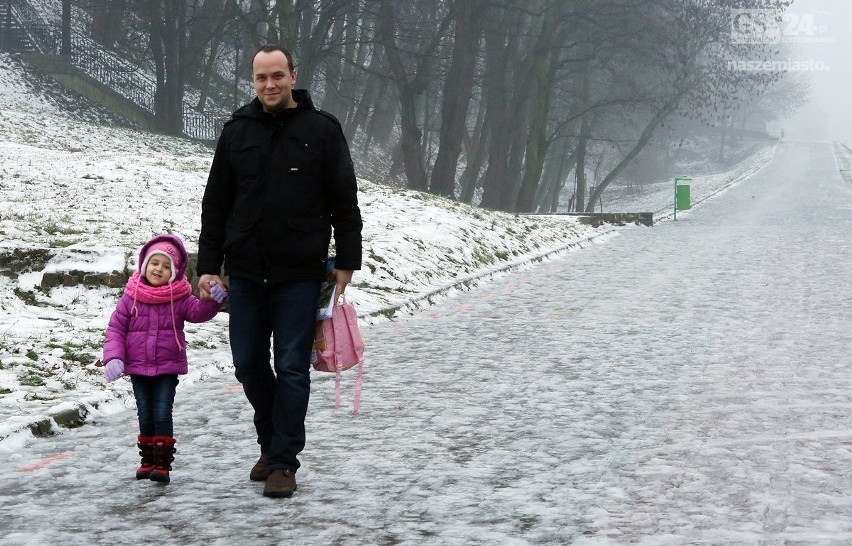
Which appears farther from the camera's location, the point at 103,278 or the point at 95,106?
the point at 95,106

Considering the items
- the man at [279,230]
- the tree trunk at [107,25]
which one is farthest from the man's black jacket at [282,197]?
the tree trunk at [107,25]

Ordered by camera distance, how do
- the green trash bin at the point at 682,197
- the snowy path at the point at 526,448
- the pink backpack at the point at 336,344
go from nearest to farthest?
the snowy path at the point at 526,448 → the pink backpack at the point at 336,344 → the green trash bin at the point at 682,197

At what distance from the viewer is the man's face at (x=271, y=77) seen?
18.3 feet

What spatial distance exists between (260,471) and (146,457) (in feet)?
1.88

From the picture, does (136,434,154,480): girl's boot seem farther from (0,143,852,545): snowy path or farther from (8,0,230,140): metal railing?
(8,0,230,140): metal railing

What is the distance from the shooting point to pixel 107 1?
36.3 meters

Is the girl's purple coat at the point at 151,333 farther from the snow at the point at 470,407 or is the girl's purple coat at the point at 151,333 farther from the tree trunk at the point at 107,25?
the tree trunk at the point at 107,25

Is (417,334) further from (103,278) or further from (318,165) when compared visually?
(318,165)

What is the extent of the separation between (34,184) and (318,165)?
12.7m

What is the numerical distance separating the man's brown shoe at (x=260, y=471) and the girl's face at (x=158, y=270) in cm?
99

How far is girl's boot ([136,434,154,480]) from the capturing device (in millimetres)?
5988

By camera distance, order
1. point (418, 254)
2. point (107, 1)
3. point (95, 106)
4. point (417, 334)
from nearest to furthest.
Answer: point (417, 334) < point (418, 254) < point (107, 1) < point (95, 106)

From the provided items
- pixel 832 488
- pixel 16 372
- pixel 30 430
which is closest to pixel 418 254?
pixel 16 372

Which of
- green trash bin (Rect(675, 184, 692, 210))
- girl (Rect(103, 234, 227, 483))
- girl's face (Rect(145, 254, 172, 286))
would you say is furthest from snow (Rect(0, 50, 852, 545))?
green trash bin (Rect(675, 184, 692, 210))
